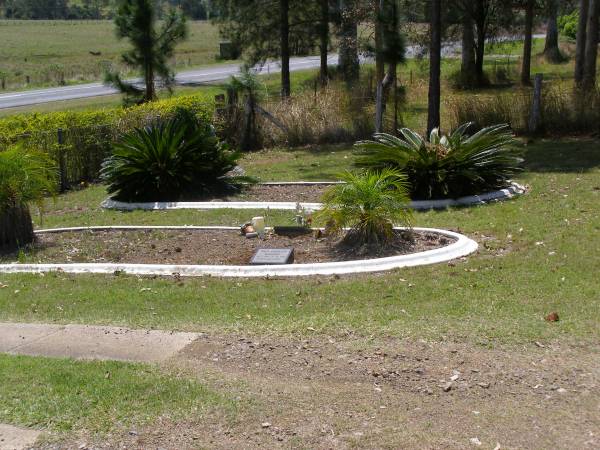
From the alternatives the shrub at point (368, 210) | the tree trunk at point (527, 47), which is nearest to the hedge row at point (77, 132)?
the shrub at point (368, 210)

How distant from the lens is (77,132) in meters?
16.5

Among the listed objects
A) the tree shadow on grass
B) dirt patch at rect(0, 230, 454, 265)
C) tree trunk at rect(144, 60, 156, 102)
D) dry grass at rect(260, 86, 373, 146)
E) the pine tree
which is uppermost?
the pine tree

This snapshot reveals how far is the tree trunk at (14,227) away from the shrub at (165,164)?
114 inches

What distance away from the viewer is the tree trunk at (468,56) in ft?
95.8

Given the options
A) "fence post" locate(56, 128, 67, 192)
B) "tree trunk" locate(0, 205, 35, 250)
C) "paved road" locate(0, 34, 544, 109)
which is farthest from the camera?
"paved road" locate(0, 34, 544, 109)

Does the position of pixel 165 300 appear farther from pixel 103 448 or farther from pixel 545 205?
pixel 545 205

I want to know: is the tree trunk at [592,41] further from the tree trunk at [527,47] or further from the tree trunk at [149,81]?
the tree trunk at [149,81]

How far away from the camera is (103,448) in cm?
478

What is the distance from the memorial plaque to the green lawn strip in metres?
3.28

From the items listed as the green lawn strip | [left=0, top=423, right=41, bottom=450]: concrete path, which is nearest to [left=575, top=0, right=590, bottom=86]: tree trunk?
the green lawn strip

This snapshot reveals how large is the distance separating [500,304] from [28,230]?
22.2ft

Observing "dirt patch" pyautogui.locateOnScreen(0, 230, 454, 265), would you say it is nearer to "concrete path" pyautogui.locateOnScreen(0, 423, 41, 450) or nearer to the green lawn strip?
the green lawn strip

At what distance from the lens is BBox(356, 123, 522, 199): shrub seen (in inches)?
467

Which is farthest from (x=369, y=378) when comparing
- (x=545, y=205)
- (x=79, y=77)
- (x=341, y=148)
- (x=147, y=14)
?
(x=79, y=77)
